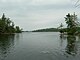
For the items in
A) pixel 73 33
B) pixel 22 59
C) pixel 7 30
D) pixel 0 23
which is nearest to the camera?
pixel 22 59

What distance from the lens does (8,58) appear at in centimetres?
2833

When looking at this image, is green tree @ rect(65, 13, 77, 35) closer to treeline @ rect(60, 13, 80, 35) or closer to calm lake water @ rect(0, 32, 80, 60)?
treeline @ rect(60, 13, 80, 35)

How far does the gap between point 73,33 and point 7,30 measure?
7423 cm

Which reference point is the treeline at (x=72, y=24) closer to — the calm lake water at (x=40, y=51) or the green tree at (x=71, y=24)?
the green tree at (x=71, y=24)

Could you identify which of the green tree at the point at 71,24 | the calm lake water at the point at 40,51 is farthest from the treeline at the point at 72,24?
the calm lake water at the point at 40,51

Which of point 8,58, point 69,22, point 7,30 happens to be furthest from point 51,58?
point 7,30

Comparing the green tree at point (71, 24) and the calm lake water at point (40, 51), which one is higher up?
the green tree at point (71, 24)

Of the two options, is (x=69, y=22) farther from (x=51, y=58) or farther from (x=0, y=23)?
(x=51, y=58)

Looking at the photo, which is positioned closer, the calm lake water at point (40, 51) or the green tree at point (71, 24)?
the calm lake water at point (40, 51)

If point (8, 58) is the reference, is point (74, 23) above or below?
above

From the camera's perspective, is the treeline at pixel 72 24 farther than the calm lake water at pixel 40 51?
Yes

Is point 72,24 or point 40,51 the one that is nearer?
point 40,51

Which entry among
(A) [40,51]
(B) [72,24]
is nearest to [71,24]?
(B) [72,24]

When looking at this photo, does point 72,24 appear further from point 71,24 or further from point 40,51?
point 40,51
